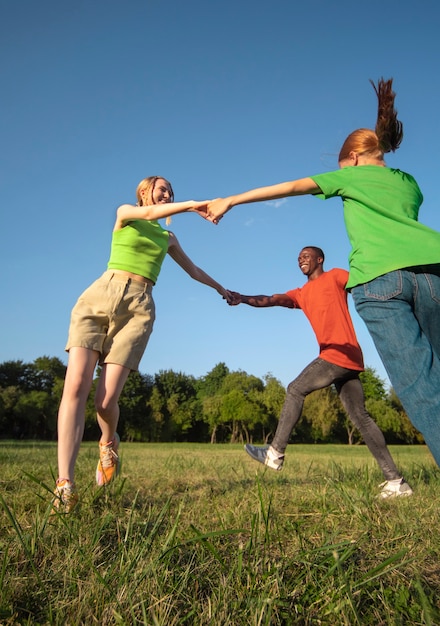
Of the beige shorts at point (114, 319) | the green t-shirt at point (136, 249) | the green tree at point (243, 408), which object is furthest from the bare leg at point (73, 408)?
the green tree at point (243, 408)

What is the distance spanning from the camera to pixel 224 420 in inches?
2527

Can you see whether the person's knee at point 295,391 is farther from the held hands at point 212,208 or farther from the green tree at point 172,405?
the green tree at point 172,405

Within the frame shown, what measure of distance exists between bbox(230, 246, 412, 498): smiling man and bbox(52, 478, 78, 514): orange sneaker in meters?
2.06

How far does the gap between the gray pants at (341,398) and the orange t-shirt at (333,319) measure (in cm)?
10

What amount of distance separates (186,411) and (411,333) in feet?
217

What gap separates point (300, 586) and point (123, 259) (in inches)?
109

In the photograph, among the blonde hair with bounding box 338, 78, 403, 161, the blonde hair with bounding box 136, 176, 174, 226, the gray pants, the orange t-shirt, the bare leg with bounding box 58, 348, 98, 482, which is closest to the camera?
the blonde hair with bounding box 338, 78, 403, 161

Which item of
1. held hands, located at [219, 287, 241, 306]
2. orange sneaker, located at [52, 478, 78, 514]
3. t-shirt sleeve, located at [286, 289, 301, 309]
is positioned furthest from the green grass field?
held hands, located at [219, 287, 241, 306]

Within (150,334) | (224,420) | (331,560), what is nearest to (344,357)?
(150,334)

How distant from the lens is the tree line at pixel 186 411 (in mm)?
57156

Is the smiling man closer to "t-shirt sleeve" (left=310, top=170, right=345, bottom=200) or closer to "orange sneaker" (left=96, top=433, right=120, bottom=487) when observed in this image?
"orange sneaker" (left=96, top=433, right=120, bottom=487)

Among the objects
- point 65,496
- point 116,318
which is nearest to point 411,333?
point 65,496

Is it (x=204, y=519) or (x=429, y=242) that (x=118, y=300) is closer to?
(x=204, y=519)

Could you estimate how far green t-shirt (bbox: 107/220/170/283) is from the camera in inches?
152
